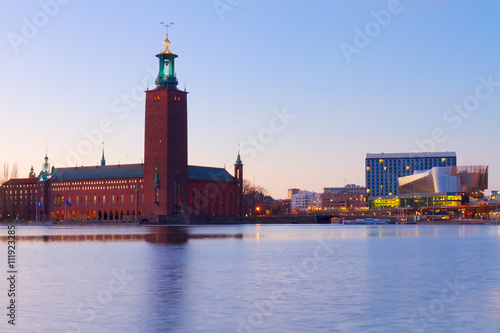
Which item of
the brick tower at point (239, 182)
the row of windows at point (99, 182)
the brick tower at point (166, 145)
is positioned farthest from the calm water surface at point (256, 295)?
the brick tower at point (239, 182)

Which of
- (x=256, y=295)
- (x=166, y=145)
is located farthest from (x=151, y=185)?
(x=256, y=295)

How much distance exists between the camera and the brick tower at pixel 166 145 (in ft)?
449

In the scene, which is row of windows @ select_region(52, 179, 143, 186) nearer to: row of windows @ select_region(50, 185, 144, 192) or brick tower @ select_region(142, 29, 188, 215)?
row of windows @ select_region(50, 185, 144, 192)

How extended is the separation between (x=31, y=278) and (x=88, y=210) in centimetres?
13838

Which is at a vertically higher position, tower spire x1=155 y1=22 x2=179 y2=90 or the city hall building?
tower spire x1=155 y1=22 x2=179 y2=90

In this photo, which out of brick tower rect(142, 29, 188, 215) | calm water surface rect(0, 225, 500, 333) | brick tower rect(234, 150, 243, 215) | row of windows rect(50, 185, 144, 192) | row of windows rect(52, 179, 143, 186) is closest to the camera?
calm water surface rect(0, 225, 500, 333)

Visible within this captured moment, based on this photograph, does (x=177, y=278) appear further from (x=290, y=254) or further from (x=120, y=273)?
(x=290, y=254)

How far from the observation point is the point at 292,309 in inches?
688

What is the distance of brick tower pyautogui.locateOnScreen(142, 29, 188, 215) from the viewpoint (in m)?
137

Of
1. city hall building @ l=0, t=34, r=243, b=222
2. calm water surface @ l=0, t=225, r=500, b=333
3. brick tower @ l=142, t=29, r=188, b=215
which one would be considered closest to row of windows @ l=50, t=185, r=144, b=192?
city hall building @ l=0, t=34, r=243, b=222

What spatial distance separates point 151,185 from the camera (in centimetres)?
13950

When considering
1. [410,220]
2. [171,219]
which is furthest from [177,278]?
[410,220]

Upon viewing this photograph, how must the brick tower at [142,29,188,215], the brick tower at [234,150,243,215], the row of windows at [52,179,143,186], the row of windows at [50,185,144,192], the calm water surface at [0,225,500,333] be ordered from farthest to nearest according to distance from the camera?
1. the brick tower at [234,150,243,215]
2. the row of windows at [50,185,144,192]
3. the row of windows at [52,179,143,186]
4. the brick tower at [142,29,188,215]
5. the calm water surface at [0,225,500,333]

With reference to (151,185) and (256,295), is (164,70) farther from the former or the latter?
(256,295)
